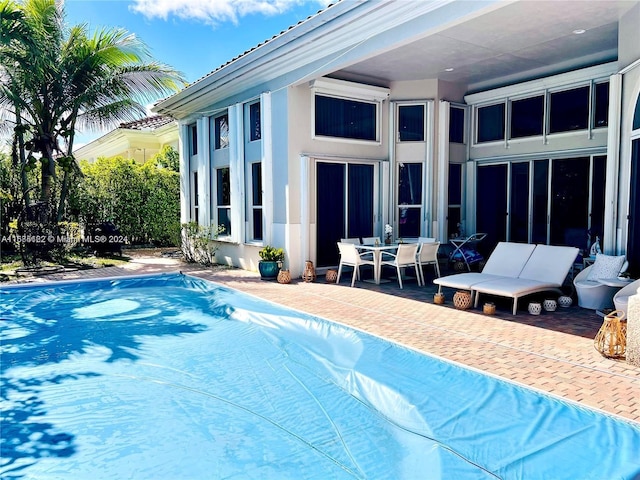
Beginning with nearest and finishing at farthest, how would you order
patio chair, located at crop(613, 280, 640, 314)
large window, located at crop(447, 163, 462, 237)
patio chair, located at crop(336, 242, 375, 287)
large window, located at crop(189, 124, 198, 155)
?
patio chair, located at crop(613, 280, 640, 314)
patio chair, located at crop(336, 242, 375, 287)
large window, located at crop(447, 163, 462, 237)
large window, located at crop(189, 124, 198, 155)

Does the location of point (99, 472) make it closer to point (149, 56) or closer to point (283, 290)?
point (283, 290)

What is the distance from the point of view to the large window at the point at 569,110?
9597 mm

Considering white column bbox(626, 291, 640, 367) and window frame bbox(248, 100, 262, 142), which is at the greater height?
window frame bbox(248, 100, 262, 142)

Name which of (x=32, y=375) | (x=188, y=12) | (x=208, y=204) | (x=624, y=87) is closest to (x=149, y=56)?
(x=188, y=12)

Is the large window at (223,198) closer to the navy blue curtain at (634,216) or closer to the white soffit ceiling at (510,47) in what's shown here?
the white soffit ceiling at (510,47)

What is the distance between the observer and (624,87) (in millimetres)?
7031

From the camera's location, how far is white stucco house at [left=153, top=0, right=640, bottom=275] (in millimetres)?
8648

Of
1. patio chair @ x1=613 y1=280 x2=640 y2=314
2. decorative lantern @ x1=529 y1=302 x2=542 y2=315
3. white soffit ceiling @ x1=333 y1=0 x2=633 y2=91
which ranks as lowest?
decorative lantern @ x1=529 y1=302 x2=542 y2=315

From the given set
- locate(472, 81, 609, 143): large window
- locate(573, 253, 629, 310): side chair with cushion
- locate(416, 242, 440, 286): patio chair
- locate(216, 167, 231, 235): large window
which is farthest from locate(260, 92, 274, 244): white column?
locate(573, 253, 629, 310): side chair with cushion

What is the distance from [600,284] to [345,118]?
5941mm

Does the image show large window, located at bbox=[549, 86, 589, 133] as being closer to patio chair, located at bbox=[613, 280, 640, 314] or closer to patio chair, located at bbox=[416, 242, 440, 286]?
patio chair, located at bbox=[416, 242, 440, 286]

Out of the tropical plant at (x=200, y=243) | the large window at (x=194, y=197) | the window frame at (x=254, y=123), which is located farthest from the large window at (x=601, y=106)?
the large window at (x=194, y=197)

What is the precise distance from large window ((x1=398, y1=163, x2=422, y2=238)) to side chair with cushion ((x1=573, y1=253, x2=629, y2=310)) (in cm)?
437

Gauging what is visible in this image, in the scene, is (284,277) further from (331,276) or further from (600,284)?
(600,284)
